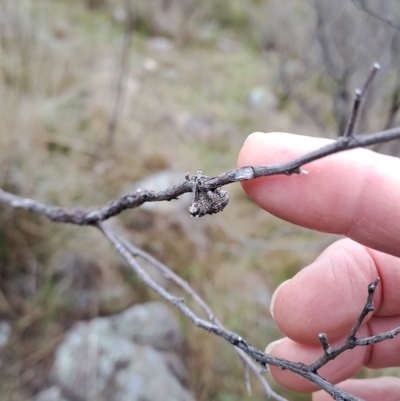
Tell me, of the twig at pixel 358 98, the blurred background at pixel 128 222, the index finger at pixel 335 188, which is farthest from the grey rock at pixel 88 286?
the twig at pixel 358 98

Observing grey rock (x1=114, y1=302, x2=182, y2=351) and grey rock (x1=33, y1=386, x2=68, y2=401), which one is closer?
grey rock (x1=33, y1=386, x2=68, y2=401)

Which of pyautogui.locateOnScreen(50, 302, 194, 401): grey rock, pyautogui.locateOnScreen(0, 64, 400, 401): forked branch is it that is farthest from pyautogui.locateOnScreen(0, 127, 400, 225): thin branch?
pyautogui.locateOnScreen(50, 302, 194, 401): grey rock

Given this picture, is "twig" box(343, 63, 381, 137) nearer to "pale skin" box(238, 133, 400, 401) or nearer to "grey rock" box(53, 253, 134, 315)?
"pale skin" box(238, 133, 400, 401)

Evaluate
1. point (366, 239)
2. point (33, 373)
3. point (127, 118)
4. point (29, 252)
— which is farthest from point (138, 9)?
point (366, 239)

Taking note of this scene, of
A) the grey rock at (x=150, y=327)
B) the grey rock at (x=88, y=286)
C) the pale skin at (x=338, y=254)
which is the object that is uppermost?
the pale skin at (x=338, y=254)

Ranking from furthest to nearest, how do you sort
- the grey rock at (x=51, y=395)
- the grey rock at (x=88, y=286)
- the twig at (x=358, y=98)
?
the grey rock at (x=88, y=286) < the grey rock at (x=51, y=395) < the twig at (x=358, y=98)

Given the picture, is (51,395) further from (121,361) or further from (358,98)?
(358,98)

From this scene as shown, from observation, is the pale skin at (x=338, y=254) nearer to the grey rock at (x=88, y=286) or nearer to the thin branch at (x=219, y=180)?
the thin branch at (x=219, y=180)
